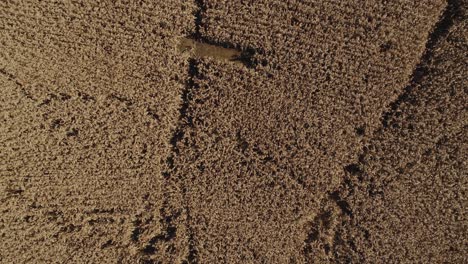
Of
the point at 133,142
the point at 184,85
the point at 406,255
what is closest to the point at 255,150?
the point at 184,85

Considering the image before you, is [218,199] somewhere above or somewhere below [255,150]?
below

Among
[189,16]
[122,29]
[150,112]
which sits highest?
[189,16]

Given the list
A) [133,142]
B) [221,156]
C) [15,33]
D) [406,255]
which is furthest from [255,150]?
[15,33]

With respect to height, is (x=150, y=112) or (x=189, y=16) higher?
(x=189, y=16)

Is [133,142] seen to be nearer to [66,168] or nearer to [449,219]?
[66,168]

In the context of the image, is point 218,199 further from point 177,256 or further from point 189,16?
point 189,16

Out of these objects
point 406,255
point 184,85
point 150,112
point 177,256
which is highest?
point 184,85
